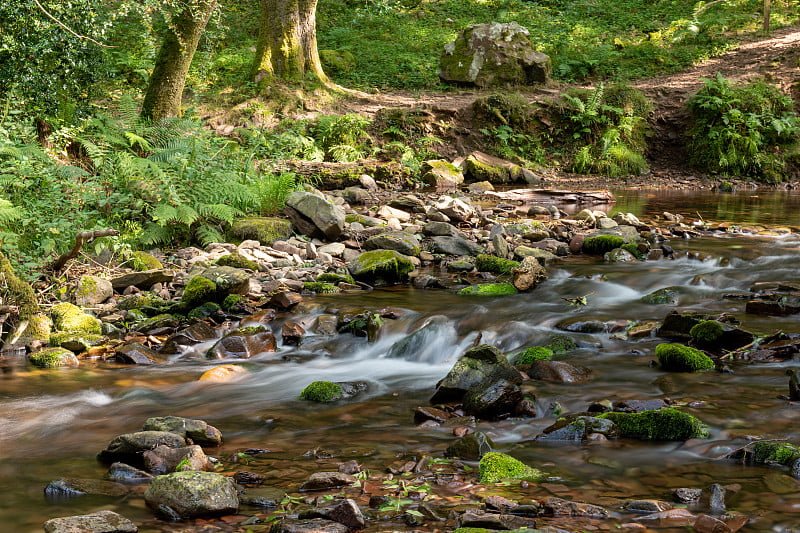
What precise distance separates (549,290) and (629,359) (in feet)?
8.80

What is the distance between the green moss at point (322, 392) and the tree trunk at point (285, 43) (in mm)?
15427

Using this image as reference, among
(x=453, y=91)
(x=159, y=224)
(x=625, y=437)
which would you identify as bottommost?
(x=625, y=437)

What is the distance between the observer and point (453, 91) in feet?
70.0

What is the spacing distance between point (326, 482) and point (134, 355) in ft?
11.4

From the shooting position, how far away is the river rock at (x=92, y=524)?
3.03m

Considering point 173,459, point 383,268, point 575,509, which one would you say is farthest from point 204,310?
point 575,509

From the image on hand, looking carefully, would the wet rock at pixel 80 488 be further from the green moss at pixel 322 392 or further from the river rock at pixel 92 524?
A: the green moss at pixel 322 392

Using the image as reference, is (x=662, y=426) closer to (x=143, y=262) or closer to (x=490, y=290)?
(x=490, y=290)

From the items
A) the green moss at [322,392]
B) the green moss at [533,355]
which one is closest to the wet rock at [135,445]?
the green moss at [322,392]

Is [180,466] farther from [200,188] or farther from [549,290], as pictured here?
[200,188]

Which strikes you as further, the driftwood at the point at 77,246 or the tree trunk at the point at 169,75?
the tree trunk at the point at 169,75

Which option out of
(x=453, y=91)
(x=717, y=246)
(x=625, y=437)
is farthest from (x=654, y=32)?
(x=625, y=437)

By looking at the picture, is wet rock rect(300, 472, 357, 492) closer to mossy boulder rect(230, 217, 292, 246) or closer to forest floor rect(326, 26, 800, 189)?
mossy boulder rect(230, 217, 292, 246)

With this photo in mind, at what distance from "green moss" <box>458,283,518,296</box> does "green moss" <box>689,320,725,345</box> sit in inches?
107
